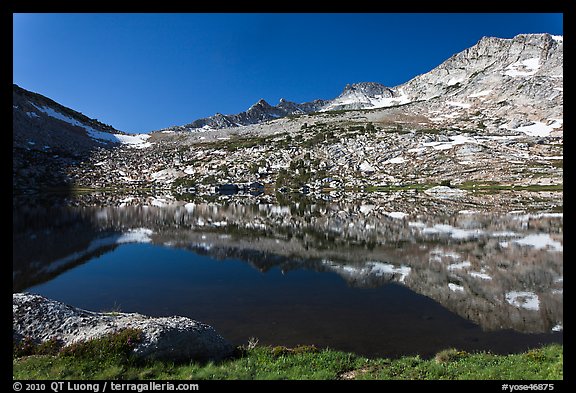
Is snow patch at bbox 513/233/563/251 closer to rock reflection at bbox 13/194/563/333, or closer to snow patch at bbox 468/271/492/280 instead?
rock reflection at bbox 13/194/563/333

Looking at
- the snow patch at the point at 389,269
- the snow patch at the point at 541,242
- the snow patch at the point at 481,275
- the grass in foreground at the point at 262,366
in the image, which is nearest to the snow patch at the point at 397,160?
the snow patch at the point at 541,242

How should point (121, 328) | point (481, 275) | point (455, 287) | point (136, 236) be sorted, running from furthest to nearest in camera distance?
point (136, 236)
point (481, 275)
point (455, 287)
point (121, 328)

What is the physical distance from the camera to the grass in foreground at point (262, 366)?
1088 cm

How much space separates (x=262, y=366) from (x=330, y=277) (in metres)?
16.8

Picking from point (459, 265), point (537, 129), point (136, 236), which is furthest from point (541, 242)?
point (537, 129)

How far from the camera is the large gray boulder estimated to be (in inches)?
490

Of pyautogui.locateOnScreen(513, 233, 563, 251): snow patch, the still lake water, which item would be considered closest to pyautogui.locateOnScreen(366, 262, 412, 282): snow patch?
the still lake water

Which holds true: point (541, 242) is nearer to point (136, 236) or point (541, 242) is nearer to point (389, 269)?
point (389, 269)

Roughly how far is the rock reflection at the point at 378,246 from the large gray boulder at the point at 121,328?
1550cm

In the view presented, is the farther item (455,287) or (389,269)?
(389,269)

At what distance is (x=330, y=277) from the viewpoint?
93.9ft

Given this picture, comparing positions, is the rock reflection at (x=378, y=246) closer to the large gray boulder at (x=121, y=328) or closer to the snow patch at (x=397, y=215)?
the snow patch at (x=397, y=215)
